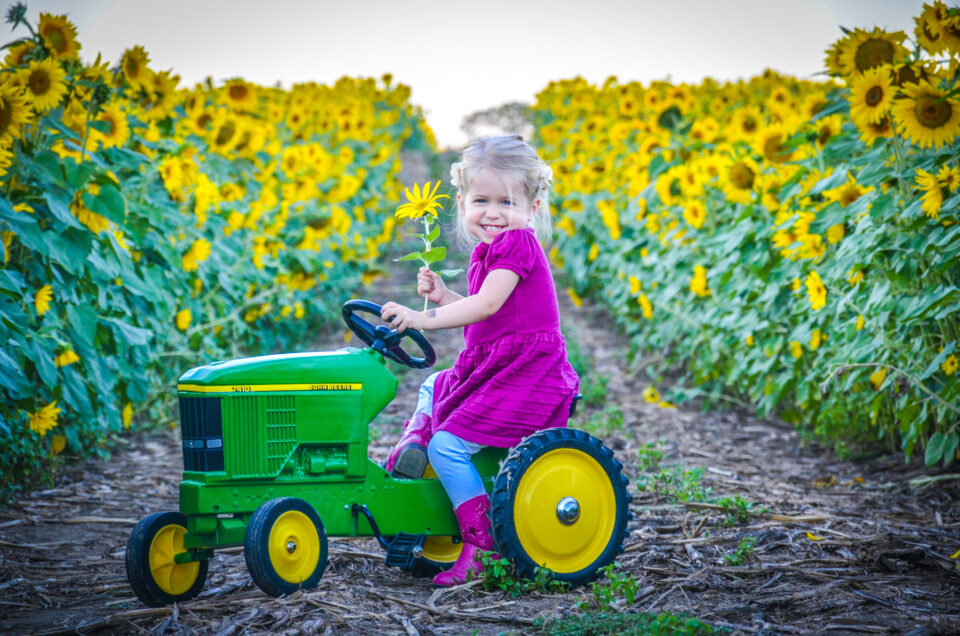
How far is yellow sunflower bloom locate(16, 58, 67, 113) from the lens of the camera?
3814mm

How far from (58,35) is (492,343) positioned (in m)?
2.65

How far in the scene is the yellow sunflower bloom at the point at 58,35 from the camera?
4000 millimetres

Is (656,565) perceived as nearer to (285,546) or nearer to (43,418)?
(285,546)

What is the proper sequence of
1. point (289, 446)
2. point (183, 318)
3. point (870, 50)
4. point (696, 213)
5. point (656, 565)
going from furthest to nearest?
point (696, 213) < point (183, 318) < point (870, 50) < point (656, 565) < point (289, 446)

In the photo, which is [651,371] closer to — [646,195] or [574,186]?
[646,195]

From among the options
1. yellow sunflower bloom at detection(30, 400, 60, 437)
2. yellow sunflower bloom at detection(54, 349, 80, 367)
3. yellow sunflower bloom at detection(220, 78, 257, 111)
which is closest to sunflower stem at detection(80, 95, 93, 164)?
yellow sunflower bloom at detection(54, 349, 80, 367)

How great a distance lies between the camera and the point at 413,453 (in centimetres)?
290

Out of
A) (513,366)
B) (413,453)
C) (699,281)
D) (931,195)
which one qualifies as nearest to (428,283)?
(513,366)

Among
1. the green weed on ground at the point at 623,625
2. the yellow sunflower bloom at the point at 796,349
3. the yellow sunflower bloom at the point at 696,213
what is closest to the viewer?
the green weed on ground at the point at 623,625

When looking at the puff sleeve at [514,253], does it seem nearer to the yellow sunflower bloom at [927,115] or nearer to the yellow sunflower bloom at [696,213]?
the yellow sunflower bloom at [927,115]

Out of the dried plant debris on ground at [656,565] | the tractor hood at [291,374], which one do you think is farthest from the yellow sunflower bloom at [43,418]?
the tractor hood at [291,374]

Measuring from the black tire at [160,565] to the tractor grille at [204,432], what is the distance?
184 millimetres

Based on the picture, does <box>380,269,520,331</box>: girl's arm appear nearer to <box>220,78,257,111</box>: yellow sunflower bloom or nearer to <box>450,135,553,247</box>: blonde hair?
<box>450,135,553,247</box>: blonde hair

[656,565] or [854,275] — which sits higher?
[854,275]
